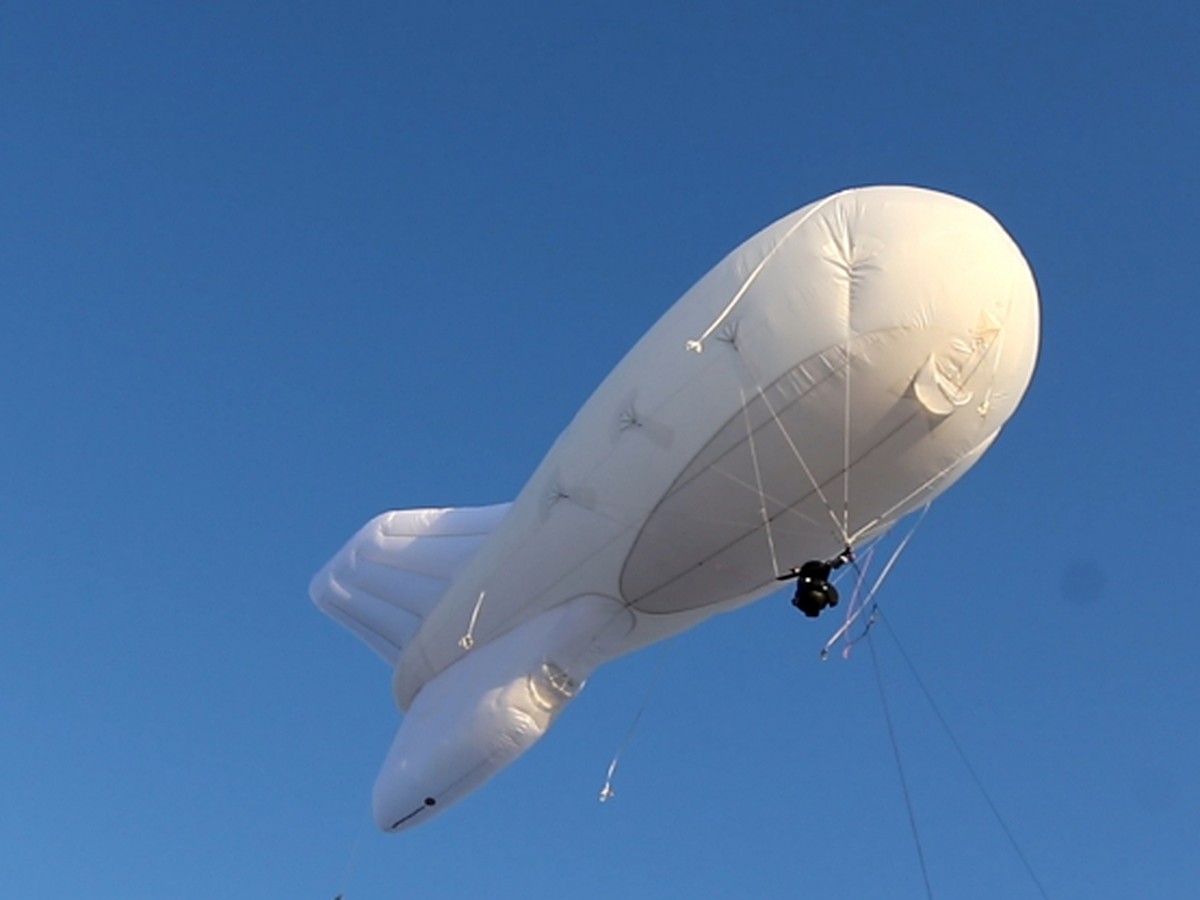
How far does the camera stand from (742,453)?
2028 cm

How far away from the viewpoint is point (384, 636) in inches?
1081

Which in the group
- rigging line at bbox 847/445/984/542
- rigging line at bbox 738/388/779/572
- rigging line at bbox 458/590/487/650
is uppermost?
rigging line at bbox 458/590/487/650

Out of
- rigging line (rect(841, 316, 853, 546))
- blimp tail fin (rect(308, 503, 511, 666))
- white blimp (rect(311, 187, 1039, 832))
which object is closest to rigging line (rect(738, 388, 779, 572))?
white blimp (rect(311, 187, 1039, 832))

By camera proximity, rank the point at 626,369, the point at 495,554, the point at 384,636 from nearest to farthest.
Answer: the point at 626,369 < the point at 495,554 < the point at 384,636

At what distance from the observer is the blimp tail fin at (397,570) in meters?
26.7

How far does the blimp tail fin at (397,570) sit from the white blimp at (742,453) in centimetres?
174

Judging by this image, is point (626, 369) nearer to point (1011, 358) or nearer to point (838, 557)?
point (838, 557)

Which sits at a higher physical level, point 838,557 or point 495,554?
point 495,554

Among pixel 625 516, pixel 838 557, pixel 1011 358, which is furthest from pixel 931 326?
pixel 625 516

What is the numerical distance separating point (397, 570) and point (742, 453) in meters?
9.78

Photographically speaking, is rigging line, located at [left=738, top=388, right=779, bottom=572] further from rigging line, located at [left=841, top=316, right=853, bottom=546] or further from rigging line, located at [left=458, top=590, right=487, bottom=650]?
rigging line, located at [left=458, top=590, right=487, bottom=650]

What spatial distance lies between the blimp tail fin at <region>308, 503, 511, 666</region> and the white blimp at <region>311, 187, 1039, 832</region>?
1.74 metres

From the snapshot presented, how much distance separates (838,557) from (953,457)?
2.28 m

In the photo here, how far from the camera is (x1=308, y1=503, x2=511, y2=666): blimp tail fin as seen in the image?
26.7 meters
